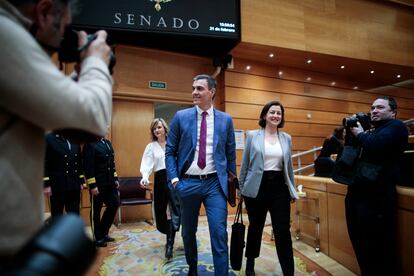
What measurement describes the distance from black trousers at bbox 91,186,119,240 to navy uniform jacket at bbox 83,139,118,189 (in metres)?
0.11

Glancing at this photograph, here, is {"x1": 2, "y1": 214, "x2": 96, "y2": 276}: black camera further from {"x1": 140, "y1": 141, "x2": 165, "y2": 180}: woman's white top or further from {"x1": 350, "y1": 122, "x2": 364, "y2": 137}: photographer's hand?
{"x1": 140, "y1": 141, "x2": 165, "y2": 180}: woman's white top

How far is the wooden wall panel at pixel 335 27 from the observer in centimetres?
522

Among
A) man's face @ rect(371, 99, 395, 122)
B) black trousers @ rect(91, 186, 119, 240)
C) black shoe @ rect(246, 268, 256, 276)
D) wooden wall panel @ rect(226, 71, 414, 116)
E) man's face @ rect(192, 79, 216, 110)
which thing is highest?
wooden wall panel @ rect(226, 71, 414, 116)

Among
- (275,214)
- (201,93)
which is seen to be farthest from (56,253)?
(275,214)

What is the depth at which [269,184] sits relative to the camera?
7.83ft

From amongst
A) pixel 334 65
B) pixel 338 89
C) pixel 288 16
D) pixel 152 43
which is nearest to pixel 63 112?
pixel 152 43

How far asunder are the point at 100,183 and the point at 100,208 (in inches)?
13.1

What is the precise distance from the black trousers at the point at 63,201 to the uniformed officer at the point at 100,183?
190mm

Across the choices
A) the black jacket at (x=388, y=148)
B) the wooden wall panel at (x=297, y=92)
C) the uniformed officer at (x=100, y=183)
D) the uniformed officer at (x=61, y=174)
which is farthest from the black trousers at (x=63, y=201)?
the wooden wall panel at (x=297, y=92)

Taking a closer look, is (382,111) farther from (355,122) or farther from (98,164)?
(98,164)

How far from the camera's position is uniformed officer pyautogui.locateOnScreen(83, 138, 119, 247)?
329 cm

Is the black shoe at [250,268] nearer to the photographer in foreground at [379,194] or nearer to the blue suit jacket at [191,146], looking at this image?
the blue suit jacket at [191,146]

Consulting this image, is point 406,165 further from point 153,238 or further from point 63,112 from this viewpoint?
point 153,238

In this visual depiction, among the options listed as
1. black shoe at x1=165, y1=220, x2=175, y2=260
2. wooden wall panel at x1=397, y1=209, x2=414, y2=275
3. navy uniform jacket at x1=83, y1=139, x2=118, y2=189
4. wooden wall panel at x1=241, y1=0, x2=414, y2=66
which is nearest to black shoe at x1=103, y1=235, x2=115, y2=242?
navy uniform jacket at x1=83, y1=139, x2=118, y2=189
